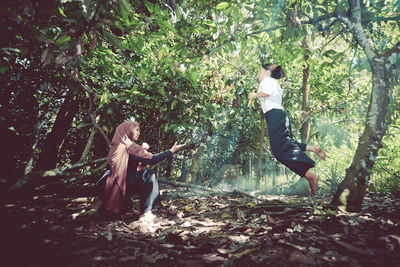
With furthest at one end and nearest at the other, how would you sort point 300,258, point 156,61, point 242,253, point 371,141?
point 156,61 < point 371,141 < point 242,253 < point 300,258

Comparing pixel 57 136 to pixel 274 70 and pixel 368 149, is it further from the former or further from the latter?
pixel 368 149

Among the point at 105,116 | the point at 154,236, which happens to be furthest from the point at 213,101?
the point at 154,236

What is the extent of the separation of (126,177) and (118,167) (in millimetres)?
274

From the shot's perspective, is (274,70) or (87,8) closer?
(87,8)

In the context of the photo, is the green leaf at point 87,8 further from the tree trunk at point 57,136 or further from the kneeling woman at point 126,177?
the tree trunk at point 57,136

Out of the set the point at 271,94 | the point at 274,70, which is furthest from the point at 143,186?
the point at 274,70

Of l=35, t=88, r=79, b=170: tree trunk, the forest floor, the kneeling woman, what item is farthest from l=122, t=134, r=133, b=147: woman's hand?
l=35, t=88, r=79, b=170: tree trunk

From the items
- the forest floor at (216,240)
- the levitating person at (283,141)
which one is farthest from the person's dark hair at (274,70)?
the forest floor at (216,240)

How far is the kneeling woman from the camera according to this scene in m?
2.34

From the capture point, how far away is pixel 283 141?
258cm

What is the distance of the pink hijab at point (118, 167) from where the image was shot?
7.61 feet

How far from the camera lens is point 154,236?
6.43 ft

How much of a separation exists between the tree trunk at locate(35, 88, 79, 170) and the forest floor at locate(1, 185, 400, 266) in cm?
303

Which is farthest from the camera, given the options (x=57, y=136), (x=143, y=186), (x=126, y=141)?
(x=57, y=136)
